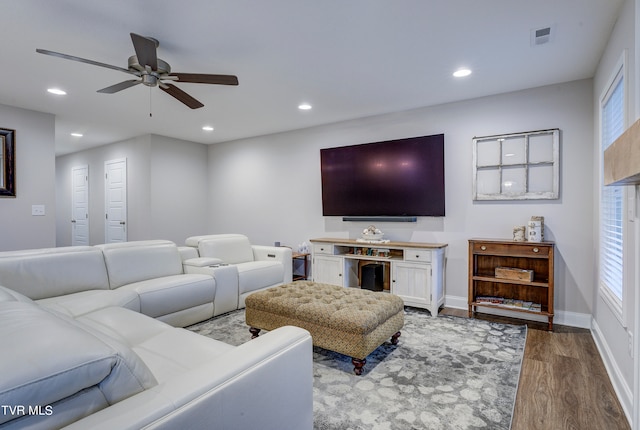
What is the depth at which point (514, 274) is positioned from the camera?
3.38 meters

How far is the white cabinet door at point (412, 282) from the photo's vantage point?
3.69 metres

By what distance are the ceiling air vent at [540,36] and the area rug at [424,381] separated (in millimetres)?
2444

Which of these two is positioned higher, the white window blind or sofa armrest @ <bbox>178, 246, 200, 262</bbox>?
the white window blind

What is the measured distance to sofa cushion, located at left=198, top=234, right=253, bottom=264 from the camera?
401 cm

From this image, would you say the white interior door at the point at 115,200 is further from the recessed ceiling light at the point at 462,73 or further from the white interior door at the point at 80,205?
the recessed ceiling light at the point at 462,73

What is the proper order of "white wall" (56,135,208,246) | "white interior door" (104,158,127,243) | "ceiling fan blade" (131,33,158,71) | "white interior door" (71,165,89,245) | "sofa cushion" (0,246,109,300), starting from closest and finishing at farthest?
"ceiling fan blade" (131,33,158,71), "sofa cushion" (0,246,109,300), "white wall" (56,135,208,246), "white interior door" (104,158,127,243), "white interior door" (71,165,89,245)

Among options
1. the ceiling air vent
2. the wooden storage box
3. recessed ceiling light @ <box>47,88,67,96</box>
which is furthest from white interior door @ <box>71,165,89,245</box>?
the ceiling air vent

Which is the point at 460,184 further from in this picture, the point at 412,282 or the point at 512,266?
the point at 412,282

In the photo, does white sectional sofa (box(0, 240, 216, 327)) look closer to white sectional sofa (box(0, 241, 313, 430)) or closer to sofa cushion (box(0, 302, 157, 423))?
white sectional sofa (box(0, 241, 313, 430))

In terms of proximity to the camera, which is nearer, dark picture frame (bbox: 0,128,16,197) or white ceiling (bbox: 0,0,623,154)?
white ceiling (bbox: 0,0,623,154)

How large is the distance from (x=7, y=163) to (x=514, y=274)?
19.2 feet

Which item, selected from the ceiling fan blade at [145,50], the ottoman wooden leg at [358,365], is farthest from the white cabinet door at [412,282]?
the ceiling fan blade at [145,50]

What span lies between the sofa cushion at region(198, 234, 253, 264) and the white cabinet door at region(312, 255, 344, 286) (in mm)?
899

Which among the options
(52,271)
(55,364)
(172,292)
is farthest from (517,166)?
(52,271)
